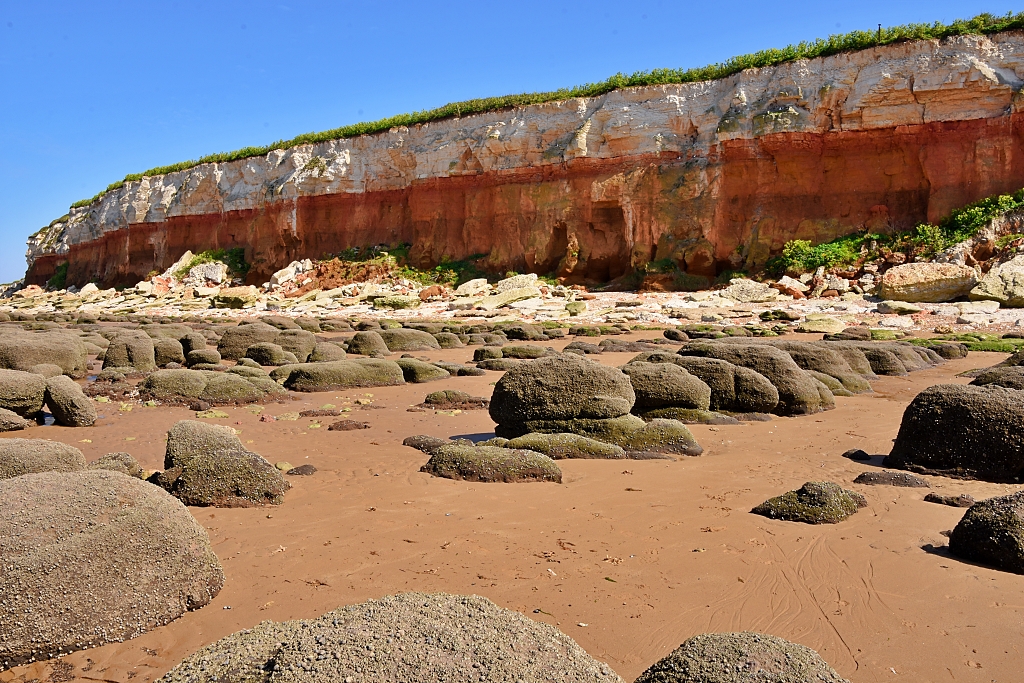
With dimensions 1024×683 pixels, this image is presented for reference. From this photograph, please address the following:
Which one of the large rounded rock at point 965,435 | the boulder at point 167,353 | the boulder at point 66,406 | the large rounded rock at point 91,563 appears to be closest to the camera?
the large rounded rock at point 91,563

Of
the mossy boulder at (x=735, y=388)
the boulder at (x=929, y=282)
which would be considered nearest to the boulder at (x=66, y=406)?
the mossy boulder at (x=735, y=388)

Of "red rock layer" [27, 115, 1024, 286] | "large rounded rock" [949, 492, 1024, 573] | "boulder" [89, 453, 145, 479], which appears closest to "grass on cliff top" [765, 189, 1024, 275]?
"red rock layer" [27, 115, 1024, 286]

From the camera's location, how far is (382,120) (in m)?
38.8

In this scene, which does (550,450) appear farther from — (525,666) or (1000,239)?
(1000,239)

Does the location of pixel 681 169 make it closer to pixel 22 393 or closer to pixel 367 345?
pixel 367 345

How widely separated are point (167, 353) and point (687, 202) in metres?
22.5

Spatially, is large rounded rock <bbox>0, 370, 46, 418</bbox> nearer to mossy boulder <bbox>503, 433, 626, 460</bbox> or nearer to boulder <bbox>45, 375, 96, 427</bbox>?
boulder <bbox>45, 375, 96, 427</bbox>

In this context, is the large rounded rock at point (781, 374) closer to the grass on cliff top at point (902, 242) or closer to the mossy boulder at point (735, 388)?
the mossy boulder at point (735, 388)

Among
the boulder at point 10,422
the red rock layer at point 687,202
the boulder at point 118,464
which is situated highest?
the red rock layer at point 687,202

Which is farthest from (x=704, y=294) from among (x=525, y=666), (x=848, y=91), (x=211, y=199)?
(x=211, y=199)

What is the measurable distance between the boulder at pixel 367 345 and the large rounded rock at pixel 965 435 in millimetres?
11628

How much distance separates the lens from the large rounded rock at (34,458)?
5.15 metres

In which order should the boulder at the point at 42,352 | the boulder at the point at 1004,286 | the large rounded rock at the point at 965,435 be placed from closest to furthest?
the large rounded rock at the point at 965,435
the boulder at the point at 42,352
the boulder at the point at 1004,286

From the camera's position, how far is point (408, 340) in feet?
59.1
